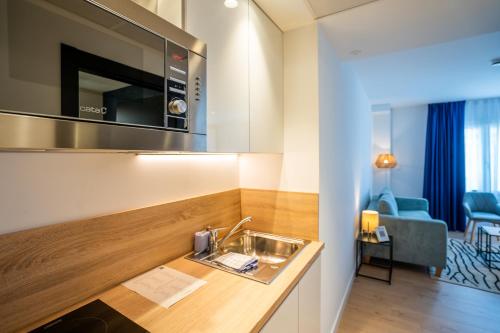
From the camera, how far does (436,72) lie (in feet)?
10.4

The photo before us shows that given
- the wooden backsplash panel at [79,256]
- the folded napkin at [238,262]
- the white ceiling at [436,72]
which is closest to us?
the wooden backsplash panel at [79,256]

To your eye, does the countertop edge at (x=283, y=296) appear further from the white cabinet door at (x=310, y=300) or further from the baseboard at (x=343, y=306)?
the baseboard at (x=343, y=306)

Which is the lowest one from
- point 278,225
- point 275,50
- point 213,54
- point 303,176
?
point 278,225

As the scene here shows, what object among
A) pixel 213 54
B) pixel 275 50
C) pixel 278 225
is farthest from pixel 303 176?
pixel 213 54

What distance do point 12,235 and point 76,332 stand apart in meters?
0.36

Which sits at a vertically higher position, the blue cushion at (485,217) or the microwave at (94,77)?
the microwave at (94,77)

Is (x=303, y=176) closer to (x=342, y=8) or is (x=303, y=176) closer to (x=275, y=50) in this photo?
(x=275, y=50)

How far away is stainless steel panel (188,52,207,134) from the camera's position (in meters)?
0.81

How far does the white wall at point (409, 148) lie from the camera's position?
533 cm

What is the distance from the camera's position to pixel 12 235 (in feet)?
2.52

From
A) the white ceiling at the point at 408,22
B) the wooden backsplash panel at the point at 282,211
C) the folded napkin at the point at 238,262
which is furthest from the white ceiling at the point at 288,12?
the folded napkin at the point at 238,262

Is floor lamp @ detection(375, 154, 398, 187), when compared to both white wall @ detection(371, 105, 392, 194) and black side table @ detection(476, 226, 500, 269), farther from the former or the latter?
black side table @ detection(476, 226, 500, 269)

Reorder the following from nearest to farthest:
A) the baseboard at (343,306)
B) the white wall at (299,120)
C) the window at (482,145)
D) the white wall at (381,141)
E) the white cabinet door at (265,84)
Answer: the white cabinet door at (265,84), the white wall at (299,120), the baseboard at (343,306), the window at (482,145), the white wall at (381,141)

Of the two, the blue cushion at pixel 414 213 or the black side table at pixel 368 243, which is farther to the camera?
the blue cushion at pixel 414 213
